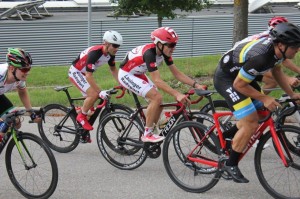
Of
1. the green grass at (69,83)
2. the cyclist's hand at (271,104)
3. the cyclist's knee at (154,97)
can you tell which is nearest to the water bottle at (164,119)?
the cyclist's knee at (154,97)

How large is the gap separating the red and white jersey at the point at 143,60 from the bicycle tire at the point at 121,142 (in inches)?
23.5

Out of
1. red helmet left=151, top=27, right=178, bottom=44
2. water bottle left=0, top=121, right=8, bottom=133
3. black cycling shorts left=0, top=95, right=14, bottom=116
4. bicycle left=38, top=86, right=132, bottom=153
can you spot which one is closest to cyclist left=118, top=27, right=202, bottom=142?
red helmet left=151, top=27, right=178, bottom=44

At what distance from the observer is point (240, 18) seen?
1182cm

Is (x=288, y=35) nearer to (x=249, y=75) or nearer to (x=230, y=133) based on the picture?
(x=249, y=75)

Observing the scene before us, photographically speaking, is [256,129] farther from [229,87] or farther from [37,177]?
[37,177]

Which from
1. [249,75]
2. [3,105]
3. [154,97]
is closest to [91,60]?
[154,97]

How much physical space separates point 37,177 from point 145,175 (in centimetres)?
143

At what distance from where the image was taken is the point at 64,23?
70.0 ft

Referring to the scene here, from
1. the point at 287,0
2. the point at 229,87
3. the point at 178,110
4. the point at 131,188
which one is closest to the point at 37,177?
the point at 131,188

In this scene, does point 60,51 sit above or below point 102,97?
below

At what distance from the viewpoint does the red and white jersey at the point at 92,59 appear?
720 centimetres

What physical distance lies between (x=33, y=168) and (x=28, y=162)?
85 mm

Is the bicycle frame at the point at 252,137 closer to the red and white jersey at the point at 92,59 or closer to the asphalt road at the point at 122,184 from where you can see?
the asphalt road at the point at 122,184

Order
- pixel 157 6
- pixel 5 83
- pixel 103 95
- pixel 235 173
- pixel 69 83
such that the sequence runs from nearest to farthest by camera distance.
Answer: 1. pixel 235 173
2. pixel 5 83
3. pixel 103 95
4. pixel 69 83
5. pixel 157 6
